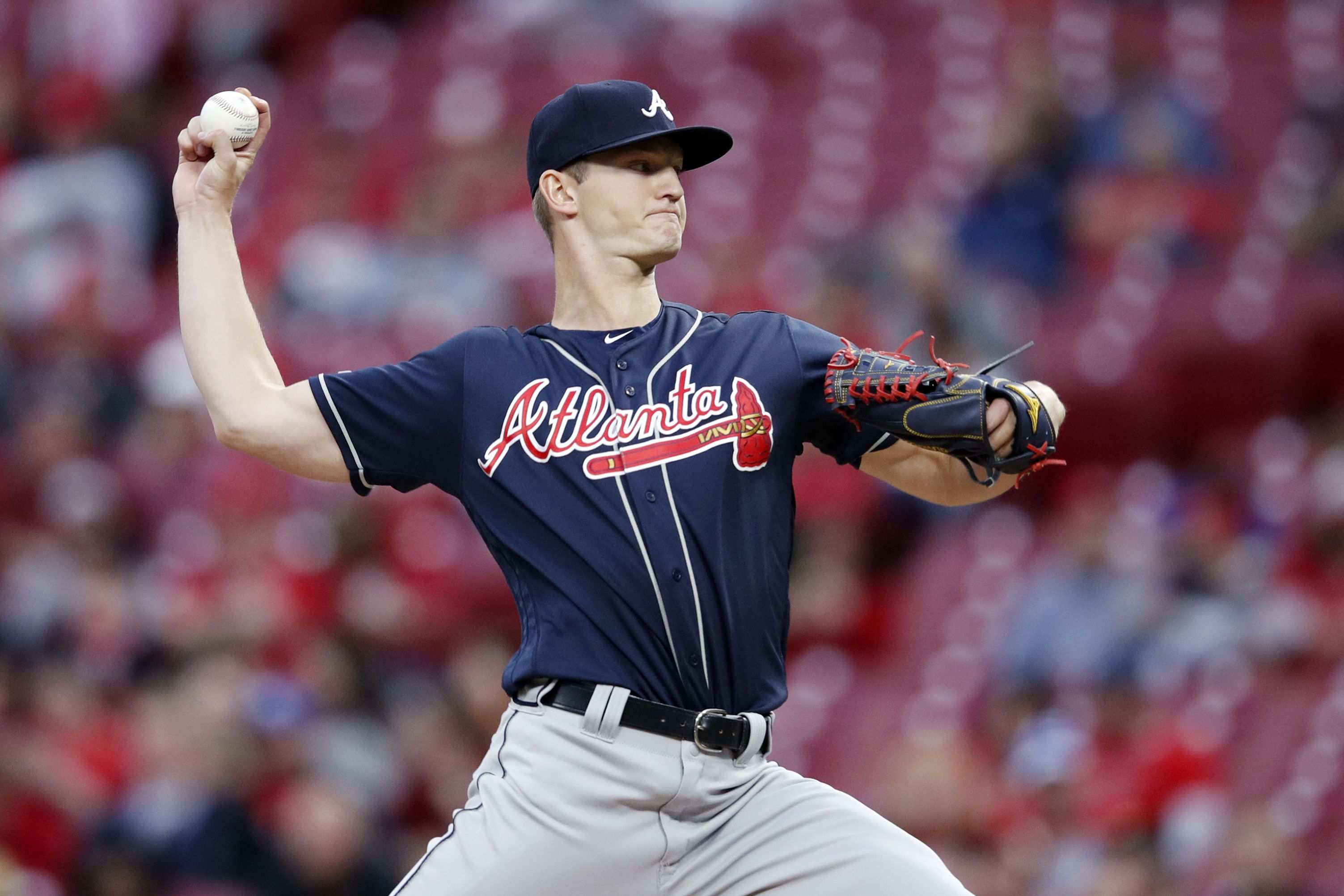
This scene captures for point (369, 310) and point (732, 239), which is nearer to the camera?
point (732, 239)

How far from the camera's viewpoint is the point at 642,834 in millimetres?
3133

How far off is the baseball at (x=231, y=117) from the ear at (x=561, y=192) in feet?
1.86

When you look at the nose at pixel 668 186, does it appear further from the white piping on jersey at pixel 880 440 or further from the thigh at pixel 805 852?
the thigh at pixel 805 852

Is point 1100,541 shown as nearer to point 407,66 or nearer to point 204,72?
point 407,66

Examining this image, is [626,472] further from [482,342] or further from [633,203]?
[633,203]

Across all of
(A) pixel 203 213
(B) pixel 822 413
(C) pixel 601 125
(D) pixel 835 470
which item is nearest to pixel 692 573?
(B) pixel 822 413

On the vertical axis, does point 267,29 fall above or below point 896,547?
above

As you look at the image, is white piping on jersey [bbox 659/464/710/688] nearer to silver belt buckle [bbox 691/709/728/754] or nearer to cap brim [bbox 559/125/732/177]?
silver belt buckle [bbox 691/709/728/754]

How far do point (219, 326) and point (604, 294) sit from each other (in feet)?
2.35

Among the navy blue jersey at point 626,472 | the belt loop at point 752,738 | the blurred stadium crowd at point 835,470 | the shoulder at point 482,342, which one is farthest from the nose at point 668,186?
the blurred stadium crowd at point 835,470

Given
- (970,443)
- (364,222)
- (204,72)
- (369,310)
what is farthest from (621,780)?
(204,72)

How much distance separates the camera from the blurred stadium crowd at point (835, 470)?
5.92m

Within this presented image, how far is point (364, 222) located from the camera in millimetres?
9891

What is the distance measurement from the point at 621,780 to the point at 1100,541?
366 centimetres
